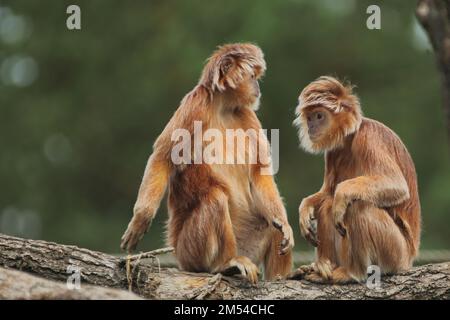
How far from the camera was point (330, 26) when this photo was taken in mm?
21719

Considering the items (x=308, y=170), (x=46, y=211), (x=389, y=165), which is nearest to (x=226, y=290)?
(x=389, y=165)

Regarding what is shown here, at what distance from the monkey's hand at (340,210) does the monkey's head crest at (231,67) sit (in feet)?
3.92

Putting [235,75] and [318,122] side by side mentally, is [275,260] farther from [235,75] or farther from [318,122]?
[235,75]

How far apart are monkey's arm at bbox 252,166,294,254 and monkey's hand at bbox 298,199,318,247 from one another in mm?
130

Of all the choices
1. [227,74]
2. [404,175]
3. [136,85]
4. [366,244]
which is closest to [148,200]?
[227,74]

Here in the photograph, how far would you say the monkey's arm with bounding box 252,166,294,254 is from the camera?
8117 mm

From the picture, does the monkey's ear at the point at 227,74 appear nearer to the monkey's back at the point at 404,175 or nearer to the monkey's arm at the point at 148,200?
the monkey's arm at the point at 148,200

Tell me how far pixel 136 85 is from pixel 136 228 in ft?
47.3

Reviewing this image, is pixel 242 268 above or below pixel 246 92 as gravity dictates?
below

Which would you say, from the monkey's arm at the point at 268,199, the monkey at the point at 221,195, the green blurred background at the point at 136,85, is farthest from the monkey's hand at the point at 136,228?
the green blurred background at the point at 136,85

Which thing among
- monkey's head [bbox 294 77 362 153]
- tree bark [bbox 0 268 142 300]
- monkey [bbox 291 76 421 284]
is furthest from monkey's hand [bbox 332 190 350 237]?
tree bark [bbox 0 268 142 300]

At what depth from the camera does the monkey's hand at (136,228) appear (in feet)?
25.3

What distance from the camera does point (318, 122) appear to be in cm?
827

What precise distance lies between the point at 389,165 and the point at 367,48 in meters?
14.1
